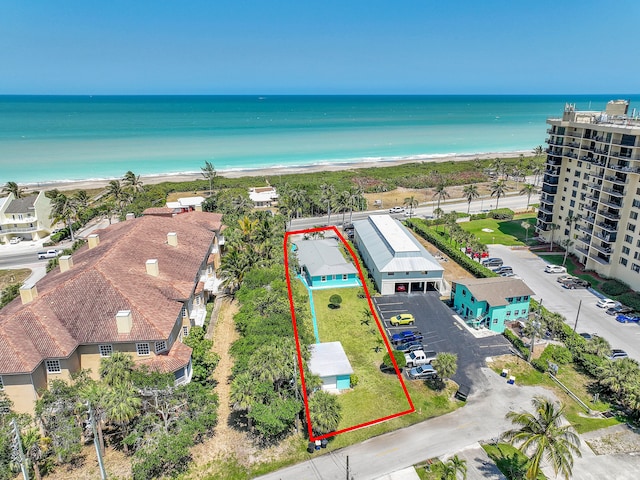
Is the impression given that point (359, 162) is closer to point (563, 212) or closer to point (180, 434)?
point (563, 212)

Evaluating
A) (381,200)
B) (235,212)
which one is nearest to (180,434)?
(235,212)

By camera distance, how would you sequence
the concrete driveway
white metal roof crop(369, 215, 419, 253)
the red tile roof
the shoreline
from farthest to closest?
the shoreline → white metal roof crop(369, 215, 419, 253) → the concrete driveway → the red tile roof

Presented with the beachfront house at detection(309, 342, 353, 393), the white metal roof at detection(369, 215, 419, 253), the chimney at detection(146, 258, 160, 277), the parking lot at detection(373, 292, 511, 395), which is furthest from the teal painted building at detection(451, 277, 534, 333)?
the chimney at detection(146, 258, 160, 277)

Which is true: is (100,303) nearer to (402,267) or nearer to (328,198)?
(402,267)

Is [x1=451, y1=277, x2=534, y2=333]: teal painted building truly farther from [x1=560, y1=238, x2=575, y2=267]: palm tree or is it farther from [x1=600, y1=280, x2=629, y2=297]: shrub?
[x1=560, y1=238, x2=575, y2=267]: palm tree

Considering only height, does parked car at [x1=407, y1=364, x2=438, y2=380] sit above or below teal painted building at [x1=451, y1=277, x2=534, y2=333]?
below

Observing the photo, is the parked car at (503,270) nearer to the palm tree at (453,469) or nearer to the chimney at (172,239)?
the palm tree at (453,469)

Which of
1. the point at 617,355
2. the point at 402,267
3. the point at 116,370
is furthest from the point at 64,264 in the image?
the point at 617,355
